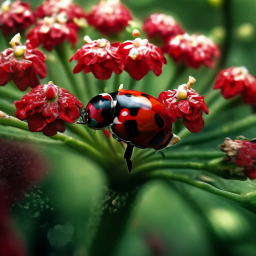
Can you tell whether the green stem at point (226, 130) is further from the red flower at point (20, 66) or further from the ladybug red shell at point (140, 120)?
the red flower at point (20, 66)

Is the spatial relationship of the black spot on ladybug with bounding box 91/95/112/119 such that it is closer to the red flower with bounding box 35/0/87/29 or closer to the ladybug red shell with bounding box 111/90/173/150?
the ladybug red shell with bounding box 111/90/173/150

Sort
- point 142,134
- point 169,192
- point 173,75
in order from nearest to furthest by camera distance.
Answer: point 142,134
point 169,192
point 173,75

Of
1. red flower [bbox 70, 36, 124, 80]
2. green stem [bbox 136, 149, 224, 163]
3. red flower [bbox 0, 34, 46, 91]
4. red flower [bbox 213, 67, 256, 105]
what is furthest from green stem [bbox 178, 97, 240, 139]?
red flower [bbox 0, 34, 46, 91]

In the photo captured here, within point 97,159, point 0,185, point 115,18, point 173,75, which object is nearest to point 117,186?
point 97,159

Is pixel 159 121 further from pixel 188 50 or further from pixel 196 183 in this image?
pixel 188 50

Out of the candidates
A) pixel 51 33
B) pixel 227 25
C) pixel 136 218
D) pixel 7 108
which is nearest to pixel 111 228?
pixel 136 218

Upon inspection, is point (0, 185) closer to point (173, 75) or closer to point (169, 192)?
point (169, 192)

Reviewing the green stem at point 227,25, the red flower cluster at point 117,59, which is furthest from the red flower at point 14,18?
the green stem at point 227,25

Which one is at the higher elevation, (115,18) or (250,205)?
(115,18)
